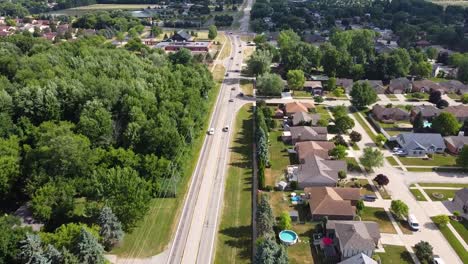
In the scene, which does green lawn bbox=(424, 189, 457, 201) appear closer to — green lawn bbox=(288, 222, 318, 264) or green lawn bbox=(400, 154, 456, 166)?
green lawn bbox=(400, 154, 456, 166)

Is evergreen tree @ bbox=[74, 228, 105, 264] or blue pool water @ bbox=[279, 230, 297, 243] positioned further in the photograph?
blue pool water @ bbox=[279, 230, 297, 243]

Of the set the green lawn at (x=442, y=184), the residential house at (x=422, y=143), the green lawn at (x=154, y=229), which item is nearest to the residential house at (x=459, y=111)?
the residential house at (x=422, y=143)

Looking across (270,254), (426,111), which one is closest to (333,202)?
(270,254)

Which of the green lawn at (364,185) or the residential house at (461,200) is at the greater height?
the residential house at (461,200)

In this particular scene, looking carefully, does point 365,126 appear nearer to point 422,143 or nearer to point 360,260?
point 422,143

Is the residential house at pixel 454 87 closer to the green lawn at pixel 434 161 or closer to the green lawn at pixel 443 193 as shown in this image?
the green lawn at pixel 434 161

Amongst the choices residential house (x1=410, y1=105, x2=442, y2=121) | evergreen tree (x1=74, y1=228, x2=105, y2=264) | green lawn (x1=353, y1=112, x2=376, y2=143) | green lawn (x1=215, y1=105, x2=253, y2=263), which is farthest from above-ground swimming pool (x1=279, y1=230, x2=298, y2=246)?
residential house (x1=410, y1=105, x2=442, y2=121)
